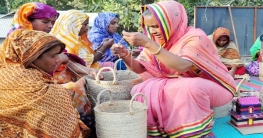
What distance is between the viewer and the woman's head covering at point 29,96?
1.71m

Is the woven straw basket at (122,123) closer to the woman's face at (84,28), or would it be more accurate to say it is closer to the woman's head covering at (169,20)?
the woman's head covering at (169,20)

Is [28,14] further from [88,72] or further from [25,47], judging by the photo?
[25,47]

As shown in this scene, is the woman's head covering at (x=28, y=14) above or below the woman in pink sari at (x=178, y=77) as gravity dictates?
above

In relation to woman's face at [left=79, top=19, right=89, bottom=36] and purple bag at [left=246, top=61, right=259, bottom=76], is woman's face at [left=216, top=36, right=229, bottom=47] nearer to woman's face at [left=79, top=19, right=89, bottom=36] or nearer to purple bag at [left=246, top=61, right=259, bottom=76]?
purple bag at [left=246, top=61, right=259, bottom=76]

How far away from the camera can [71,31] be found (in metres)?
3.04

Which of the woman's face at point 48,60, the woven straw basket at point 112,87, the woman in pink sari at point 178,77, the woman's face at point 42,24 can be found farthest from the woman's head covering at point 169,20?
the woman's face at point 42,24

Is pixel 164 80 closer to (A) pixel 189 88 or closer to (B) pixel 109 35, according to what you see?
(A) pixel 189 88

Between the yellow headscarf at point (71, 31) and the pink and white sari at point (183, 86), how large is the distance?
0.87m

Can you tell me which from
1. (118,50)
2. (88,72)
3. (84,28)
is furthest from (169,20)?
(84,28)

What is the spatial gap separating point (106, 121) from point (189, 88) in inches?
24.4

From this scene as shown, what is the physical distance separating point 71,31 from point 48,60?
4.03ft

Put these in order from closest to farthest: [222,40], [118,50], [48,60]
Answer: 1. [48,60]
2. [118,50]
3. [222,40]

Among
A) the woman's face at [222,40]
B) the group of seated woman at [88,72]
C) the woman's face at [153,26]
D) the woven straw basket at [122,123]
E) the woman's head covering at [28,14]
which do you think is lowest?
the woman's face at [222,40]

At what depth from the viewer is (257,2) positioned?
8.28 metres
